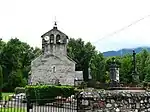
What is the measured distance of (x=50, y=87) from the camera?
25.9 meters

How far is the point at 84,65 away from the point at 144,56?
11.5m

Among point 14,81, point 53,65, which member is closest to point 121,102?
point 53,65

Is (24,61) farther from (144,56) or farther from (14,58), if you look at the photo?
(144,56)

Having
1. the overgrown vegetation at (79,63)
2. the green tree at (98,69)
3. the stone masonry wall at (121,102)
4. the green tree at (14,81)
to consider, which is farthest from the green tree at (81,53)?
the stone masonry wall at (121,102)

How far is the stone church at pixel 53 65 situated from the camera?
145 ft

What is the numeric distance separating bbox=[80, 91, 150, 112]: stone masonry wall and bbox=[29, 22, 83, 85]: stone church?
104 feet

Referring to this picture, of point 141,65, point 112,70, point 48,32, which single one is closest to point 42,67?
point 48,32

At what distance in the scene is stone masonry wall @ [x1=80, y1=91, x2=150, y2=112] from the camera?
435 inches

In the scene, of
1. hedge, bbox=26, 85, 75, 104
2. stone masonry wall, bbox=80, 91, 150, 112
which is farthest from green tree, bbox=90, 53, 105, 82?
stone masonry wall, bbox=80, 91, 150, 112

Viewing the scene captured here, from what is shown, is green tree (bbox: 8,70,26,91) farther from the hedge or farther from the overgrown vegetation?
the hedge

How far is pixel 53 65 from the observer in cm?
4503

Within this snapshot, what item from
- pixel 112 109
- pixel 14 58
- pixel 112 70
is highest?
pixel 14 58

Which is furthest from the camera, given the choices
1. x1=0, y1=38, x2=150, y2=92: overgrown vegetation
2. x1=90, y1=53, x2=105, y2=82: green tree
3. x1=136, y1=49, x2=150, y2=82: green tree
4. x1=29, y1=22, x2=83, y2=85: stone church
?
x1=136, y1=49, x2=150, y2=82: green tree

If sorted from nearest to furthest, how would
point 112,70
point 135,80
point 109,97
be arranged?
point 109,97 < point 112,70 < point 135,80
